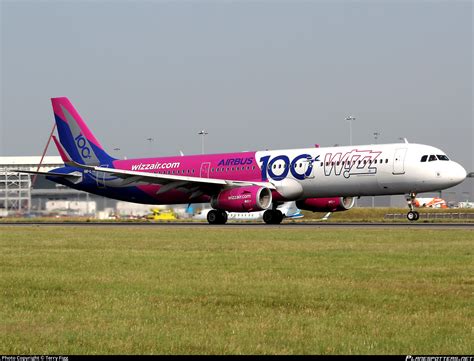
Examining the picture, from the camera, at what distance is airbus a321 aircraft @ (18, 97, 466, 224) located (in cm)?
4241

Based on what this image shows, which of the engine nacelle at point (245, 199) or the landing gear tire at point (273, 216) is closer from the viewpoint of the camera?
the engine nacelle at point (245, 199)

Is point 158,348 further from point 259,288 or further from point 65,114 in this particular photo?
point 65,114

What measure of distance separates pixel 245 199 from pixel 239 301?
30.9 meters

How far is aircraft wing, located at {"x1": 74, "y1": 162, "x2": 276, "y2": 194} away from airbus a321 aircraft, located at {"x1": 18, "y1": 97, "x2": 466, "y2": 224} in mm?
54

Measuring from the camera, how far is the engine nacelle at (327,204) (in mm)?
48094

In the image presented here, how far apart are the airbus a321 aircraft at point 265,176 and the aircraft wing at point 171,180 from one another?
2.1 inches

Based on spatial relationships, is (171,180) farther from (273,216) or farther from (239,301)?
(239,301)

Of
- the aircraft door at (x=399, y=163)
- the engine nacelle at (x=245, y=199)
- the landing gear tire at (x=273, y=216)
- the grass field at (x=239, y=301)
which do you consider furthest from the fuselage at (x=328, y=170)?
the grass field at (x=239, y=301)

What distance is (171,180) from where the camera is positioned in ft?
157
